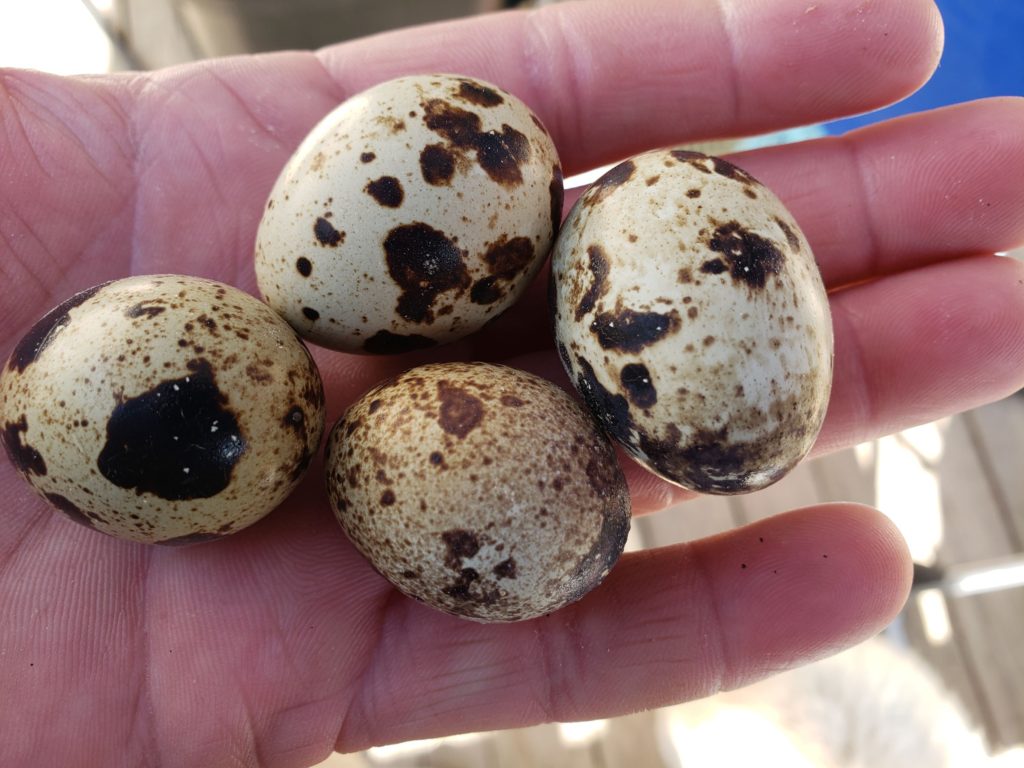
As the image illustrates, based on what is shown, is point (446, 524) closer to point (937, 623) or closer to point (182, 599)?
point (182, 599)

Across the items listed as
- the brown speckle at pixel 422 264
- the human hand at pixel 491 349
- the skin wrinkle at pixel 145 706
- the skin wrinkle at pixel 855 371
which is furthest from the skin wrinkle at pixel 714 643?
the skin wrinkle at pixel 145 706

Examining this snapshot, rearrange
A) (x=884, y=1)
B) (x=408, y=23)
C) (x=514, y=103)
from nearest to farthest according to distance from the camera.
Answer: (x=514, y=103) < (x=884, y=1) < (x=408, y=23)

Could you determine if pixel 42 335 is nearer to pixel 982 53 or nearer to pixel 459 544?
pixel 459 544

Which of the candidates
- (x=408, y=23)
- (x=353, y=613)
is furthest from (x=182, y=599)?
(x=408, y=23)

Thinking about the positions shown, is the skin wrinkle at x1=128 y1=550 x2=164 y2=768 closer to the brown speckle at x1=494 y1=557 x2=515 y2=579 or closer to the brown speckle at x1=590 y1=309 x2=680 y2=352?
the brown speckle at x1=494 y1=557 x2=515 y2=579

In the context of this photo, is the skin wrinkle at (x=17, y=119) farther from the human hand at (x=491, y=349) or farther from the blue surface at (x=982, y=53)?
the blue surface at (x=982, y=53)

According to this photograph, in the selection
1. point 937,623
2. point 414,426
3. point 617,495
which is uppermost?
point 414,426
